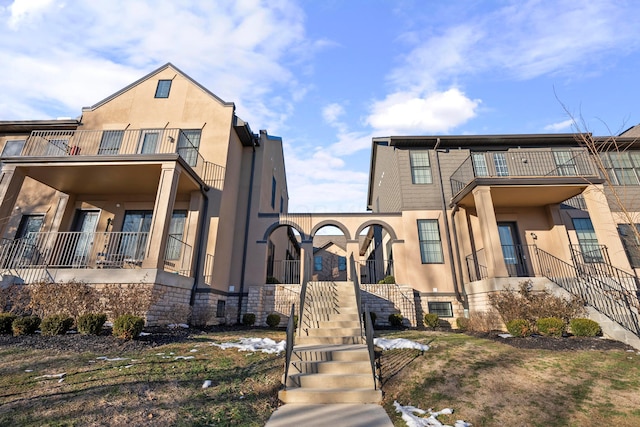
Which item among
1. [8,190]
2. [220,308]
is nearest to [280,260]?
[220,308]

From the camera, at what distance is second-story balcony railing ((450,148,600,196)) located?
13.1 m

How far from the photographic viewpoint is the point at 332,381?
4934mm

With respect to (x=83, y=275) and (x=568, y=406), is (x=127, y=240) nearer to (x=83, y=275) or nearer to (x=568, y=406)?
(x=83, y=275)

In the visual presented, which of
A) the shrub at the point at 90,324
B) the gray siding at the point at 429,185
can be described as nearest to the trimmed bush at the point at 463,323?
the gray siding at the point at 429,185

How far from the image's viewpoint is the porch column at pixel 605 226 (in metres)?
9.65

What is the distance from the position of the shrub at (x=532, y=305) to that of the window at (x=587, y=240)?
16.7ft

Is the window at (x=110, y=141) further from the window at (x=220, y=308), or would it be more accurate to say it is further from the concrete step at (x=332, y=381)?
the concrete step at (x=332, y=381)

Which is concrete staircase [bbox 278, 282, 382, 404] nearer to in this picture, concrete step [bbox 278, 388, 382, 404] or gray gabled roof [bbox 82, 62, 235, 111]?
concrete step [bbox 278, 388, 382, 404]

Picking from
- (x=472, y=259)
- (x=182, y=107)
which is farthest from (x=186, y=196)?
(x=472, y=259)

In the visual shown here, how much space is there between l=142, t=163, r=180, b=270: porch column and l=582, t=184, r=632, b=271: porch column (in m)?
14.5

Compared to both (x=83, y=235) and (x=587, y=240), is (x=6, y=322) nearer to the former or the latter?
(x=83, y=235)

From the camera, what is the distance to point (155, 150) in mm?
11844

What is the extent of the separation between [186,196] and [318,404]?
965 centimetres

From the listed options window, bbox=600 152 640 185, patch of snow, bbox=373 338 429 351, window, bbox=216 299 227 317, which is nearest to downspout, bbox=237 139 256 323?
window, bbox=216 299 227 317
